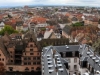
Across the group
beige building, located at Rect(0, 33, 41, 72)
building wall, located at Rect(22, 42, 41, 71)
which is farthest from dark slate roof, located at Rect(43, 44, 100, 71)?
beige building, located at Rect(0, 33, 41, 72)

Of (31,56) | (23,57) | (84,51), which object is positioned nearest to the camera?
(84,51)

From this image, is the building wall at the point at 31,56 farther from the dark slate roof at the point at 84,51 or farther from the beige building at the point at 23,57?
the dark slate roof at the point at 84,51

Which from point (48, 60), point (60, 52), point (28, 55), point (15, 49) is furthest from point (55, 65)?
point (15, 49)

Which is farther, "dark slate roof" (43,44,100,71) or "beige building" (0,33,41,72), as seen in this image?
"beige building" (0,33,41,72)

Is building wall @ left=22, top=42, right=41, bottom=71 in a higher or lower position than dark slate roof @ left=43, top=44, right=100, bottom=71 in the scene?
lower

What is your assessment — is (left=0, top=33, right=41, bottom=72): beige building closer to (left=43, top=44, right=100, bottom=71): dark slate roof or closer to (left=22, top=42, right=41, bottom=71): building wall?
(left=22, top=42, right=41, bottom=71): building wall

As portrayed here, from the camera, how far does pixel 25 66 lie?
61469 mm

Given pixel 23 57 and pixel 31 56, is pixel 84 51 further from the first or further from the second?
pixel 23 57

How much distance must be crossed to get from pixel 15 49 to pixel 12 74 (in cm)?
782

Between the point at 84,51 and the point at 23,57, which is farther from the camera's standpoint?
the point at 23,57

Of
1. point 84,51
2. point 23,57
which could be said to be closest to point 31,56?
point 23,57

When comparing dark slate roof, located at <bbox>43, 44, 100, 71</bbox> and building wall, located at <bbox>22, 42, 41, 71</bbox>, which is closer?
dark slate roof, located at <bbox>43, 44, 100, 71</bbox>

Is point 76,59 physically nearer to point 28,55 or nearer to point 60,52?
point 60,52

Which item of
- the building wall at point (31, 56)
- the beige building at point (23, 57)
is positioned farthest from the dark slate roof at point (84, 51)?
the beige building at point (23, 57)
